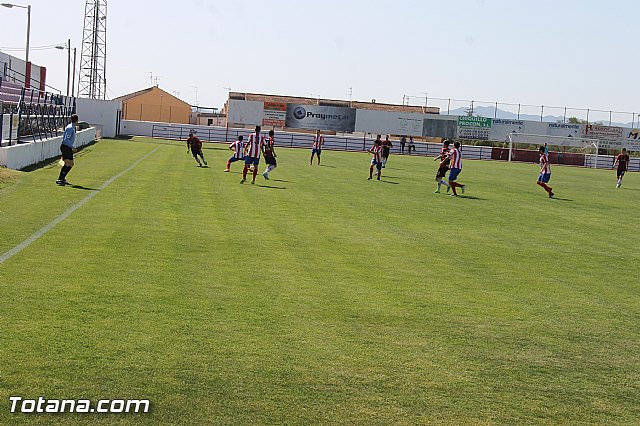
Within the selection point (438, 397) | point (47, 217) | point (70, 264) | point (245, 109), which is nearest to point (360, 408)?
point (438, 397)

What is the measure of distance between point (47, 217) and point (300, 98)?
9018 cm

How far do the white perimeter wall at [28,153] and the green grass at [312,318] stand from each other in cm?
747

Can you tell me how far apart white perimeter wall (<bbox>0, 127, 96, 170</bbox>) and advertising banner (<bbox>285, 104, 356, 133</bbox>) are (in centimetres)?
5768

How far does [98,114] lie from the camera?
6900cm

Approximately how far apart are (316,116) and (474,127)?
1673 centimetres

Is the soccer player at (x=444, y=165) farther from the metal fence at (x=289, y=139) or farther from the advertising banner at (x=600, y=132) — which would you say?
the advertising banner at (x=600, y=132)

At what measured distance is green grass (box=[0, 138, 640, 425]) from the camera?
19.6 feet

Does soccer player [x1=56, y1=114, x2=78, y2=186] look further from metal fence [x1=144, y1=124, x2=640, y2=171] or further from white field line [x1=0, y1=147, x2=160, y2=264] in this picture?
metal fence [x1=144, y1=124, x2=640, y2=171]

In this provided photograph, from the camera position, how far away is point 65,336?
23.3 ft

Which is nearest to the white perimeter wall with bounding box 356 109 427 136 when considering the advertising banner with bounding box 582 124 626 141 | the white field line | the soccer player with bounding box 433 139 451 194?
the advertising banner with bounding box 582 124 626 141

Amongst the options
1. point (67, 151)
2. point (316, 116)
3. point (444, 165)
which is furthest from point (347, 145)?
point (67, 151)

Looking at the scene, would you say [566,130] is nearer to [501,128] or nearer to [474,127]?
[501,128]

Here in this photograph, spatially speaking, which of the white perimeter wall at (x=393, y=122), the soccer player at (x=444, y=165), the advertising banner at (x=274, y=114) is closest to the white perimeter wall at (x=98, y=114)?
the advertising banner at (x=274, y=114)

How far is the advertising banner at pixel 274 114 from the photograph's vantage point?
92500 mm
